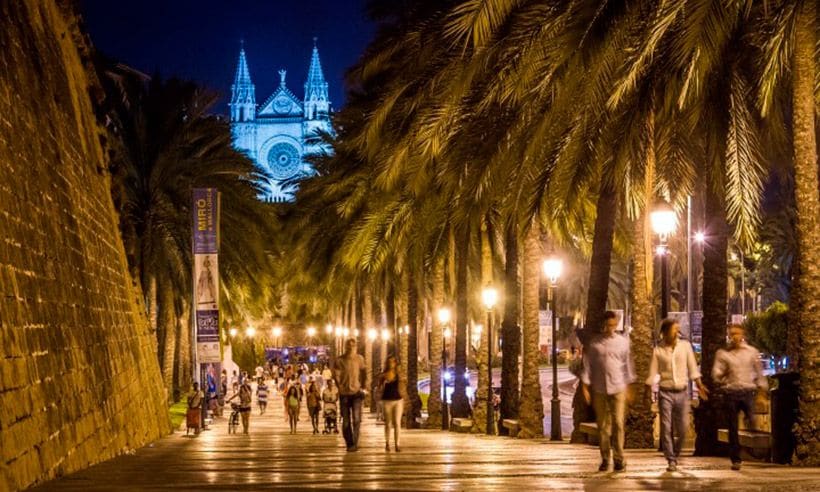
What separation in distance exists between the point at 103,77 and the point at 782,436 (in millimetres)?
17686

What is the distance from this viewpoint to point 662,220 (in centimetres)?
1986

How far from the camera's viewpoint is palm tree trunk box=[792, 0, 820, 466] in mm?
13359

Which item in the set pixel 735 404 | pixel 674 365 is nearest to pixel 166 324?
pixel 735 404

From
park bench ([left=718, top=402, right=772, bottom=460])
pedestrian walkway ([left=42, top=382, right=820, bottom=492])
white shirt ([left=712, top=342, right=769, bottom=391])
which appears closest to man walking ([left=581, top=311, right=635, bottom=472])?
pedestrian walkway ([left=42, top=382, right=820, bottom=492])

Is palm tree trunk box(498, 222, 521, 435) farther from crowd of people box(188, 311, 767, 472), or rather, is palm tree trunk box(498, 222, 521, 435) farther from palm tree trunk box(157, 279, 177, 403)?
crowd of people box(188, 311, 767, 472)

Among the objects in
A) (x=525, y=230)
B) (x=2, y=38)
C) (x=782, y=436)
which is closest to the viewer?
(x=2, y=38)

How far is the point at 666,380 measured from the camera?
12430 mm

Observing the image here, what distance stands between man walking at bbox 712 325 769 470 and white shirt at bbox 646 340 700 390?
21.2 inches

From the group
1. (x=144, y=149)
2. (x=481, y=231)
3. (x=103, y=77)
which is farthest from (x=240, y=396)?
(x=103, y=77)

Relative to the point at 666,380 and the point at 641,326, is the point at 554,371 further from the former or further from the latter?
the point at 666,380

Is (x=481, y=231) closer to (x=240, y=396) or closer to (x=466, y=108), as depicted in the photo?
(x=240, y=396)

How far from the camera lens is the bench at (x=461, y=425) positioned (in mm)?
33688

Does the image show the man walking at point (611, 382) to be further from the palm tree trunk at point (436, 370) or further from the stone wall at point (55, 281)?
the palm tree trunk at point (436, 370)

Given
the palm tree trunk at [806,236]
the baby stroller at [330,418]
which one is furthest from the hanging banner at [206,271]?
the palm tree trunk at [806,236]
